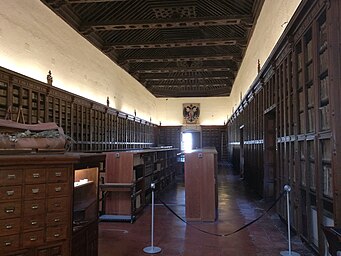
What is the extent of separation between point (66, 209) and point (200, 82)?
17.4 m

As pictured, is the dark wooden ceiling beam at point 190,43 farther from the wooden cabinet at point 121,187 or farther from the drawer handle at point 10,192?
the drawer handle at point 10,192

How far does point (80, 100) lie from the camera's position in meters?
9.12

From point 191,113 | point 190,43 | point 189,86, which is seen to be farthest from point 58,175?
point 191,113

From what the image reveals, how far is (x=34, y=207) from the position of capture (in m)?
2.63

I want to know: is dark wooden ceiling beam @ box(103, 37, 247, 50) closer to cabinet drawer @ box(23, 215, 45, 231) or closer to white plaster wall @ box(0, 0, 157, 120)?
white plaster wall @ box(0, 0, 157, 120)

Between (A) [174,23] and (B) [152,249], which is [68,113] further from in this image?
(B) [152,249]

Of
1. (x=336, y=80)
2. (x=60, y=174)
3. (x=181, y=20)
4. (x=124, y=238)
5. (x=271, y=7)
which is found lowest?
(x=124, y=238)

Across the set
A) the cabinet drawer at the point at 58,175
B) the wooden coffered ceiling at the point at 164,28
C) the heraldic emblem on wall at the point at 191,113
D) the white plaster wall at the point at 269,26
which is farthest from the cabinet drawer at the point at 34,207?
the heraldic emblem on wall at the point at 191,113

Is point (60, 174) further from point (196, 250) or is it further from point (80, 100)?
point (80, 100)

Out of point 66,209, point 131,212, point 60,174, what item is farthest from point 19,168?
point 131,212

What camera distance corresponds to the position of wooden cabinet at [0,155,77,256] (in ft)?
8.20

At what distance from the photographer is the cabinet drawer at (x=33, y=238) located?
2576 mm

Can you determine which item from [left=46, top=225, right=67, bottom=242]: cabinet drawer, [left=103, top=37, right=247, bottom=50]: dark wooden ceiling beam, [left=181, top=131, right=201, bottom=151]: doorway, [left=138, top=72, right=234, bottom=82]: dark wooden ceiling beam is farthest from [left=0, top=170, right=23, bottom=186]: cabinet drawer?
[left=181, top=131, right=201, bottom=151]: doorway

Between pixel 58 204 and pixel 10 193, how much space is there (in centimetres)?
43
